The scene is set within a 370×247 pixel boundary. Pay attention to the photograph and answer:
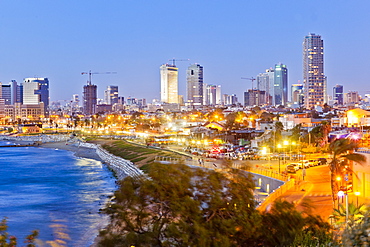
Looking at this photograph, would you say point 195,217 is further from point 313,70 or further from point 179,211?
point 313,70

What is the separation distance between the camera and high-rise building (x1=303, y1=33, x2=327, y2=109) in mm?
121450

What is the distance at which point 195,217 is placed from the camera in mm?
8383

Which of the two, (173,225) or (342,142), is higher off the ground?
(342,142)

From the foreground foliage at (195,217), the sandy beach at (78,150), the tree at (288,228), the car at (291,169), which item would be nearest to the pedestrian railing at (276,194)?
the tree at (288,228)

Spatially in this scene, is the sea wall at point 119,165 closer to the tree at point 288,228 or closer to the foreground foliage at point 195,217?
the foreground foliage at point 195,217

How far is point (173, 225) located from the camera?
25.8 feet

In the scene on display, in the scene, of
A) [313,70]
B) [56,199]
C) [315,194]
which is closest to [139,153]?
[56,199]

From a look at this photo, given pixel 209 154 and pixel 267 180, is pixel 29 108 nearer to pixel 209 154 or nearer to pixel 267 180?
pixel 209 154

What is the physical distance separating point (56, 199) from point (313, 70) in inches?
4513

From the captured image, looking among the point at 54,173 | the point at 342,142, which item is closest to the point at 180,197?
the point at 342,142

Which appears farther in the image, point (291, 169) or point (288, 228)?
point (291, 169)

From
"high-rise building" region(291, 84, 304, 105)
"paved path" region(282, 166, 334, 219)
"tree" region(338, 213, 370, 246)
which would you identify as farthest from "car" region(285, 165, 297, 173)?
"high-rise building" region(291, 84, 304, 105)

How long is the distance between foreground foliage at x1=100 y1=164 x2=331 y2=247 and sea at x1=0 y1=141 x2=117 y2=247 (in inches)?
90.4

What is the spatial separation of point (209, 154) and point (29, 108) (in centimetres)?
13093
